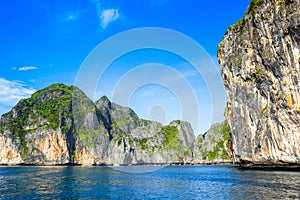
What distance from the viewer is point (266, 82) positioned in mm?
73562

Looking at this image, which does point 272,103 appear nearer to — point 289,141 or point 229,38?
point 289,141

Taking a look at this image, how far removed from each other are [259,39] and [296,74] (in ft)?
55.0

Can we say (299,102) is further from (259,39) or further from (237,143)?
(237,143)

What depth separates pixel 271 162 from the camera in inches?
3029

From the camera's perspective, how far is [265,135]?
2982 inches

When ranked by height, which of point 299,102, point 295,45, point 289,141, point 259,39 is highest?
point 259,39

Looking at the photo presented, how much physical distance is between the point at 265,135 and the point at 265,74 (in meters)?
17.1

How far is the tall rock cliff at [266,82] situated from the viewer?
63094 mm

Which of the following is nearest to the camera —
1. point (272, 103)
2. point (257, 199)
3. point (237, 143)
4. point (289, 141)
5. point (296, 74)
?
point (257, 199)

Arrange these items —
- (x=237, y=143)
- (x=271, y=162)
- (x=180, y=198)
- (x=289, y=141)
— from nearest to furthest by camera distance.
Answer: (x=180, y=198), (x=289, y=141), (x=271, y=162), (x=237, y=143)

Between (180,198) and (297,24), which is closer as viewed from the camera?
(180,198)

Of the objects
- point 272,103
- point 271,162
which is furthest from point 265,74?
point 271,162

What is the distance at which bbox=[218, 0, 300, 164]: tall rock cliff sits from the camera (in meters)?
63.1

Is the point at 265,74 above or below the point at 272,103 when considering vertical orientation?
above
